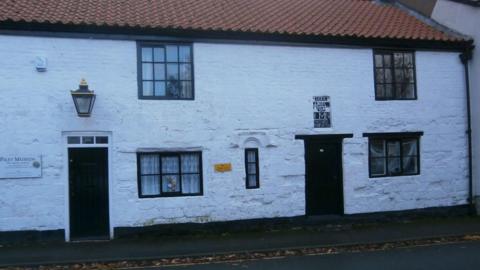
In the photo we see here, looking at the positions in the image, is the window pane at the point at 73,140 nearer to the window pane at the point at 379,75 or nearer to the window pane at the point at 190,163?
the window pane at the point at 190,163

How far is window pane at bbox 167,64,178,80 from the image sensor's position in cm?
1219

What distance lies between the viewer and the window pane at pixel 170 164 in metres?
Result: 12.1

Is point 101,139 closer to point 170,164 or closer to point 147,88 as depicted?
point 147,88

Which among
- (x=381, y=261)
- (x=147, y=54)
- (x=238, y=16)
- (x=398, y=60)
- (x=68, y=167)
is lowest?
(x=381, y=261)

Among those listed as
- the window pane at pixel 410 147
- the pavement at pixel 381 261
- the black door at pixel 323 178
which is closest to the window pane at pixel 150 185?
the pavement at pixel 381 261

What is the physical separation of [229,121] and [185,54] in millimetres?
1973

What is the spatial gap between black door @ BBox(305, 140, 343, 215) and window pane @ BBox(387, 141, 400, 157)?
1.56 m

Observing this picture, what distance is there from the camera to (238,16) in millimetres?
13664

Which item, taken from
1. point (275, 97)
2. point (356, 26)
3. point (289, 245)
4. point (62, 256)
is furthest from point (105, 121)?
point (356, 26)

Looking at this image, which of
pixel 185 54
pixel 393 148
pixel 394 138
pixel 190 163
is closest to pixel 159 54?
pixel 185 54

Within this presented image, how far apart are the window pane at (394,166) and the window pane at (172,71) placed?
6.32 metres

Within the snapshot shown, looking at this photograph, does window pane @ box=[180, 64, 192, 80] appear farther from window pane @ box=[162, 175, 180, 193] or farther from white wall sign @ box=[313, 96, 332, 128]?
white wall sign @ box=[313, 96, 332, 128]

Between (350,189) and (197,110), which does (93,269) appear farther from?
(350,189)

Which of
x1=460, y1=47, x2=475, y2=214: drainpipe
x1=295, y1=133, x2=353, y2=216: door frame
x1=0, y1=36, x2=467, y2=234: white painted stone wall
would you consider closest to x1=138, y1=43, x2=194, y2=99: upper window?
x1=0, y1=36, x2=467, y2=234: white painted stone wall
